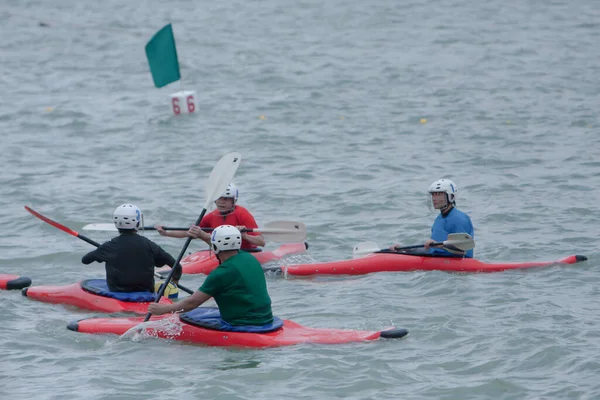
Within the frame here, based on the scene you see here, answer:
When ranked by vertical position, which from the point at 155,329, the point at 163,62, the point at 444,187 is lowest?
the point at 155,329

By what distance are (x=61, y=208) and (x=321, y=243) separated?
15.2 feet

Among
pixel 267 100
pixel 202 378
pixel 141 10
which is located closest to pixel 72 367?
pixel 202 378

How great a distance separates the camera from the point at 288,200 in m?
17.0

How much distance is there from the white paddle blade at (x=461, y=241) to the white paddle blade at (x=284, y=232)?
190 centimetres

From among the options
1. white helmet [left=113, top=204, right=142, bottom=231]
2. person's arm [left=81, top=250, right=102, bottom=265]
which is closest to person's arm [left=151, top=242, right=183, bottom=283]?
white helmet [left=113, top=204, right=142, bottom=231]

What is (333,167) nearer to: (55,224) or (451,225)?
(451,225)

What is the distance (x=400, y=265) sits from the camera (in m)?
12.8

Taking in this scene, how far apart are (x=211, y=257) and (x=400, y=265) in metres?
2.46

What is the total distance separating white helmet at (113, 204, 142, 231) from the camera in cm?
1070

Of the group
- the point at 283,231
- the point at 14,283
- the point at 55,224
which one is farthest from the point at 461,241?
the point at 14,283

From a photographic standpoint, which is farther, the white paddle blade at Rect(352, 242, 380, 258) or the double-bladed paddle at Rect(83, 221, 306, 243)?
the white paddle blade at Rect(352, 242, 380, 258)

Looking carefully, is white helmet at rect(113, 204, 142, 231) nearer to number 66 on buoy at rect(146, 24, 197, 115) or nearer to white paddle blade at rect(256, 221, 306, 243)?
white paddle blade at rect(256, 221, 306, 243)

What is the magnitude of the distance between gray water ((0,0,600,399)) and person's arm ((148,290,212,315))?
0.42 m

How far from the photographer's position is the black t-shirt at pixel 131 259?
10797 mm
